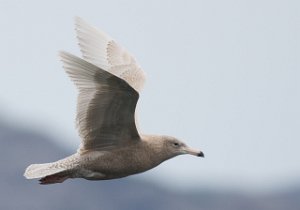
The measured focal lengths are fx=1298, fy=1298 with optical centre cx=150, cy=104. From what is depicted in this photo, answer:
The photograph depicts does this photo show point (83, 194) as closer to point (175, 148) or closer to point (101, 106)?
point (175, 148)

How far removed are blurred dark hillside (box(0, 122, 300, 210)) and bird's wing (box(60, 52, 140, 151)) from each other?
311 ft

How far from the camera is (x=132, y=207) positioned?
11925cm

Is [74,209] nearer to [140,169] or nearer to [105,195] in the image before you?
[105,195]

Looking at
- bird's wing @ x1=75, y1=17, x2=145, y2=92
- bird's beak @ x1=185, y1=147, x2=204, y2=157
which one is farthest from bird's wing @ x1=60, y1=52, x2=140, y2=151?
bird's wing @ x1=75, y1=17, x2=145, y2=92

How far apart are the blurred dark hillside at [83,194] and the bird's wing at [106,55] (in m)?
91.4

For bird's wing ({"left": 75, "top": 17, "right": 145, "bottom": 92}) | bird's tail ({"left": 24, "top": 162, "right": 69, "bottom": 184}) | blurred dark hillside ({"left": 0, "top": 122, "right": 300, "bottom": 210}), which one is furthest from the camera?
blurred dark hillside ({"left": 0, "top": 122, "right": 300, "bottom": 210})

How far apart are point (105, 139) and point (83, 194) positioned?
112 m

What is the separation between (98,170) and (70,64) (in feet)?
5.77

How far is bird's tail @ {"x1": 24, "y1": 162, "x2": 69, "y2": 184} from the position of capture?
16908 millimetres

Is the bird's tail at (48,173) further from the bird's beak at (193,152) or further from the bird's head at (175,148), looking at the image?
the bird's beak at (193,152)

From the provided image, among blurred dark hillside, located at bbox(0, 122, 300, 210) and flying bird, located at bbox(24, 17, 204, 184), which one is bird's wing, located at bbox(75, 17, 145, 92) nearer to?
flying bird, located at bbox(24, 17, 204, 184)

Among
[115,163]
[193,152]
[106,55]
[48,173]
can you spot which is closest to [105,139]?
[115,163]

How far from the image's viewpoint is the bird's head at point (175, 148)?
17.5 m

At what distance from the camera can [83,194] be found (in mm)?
129000
